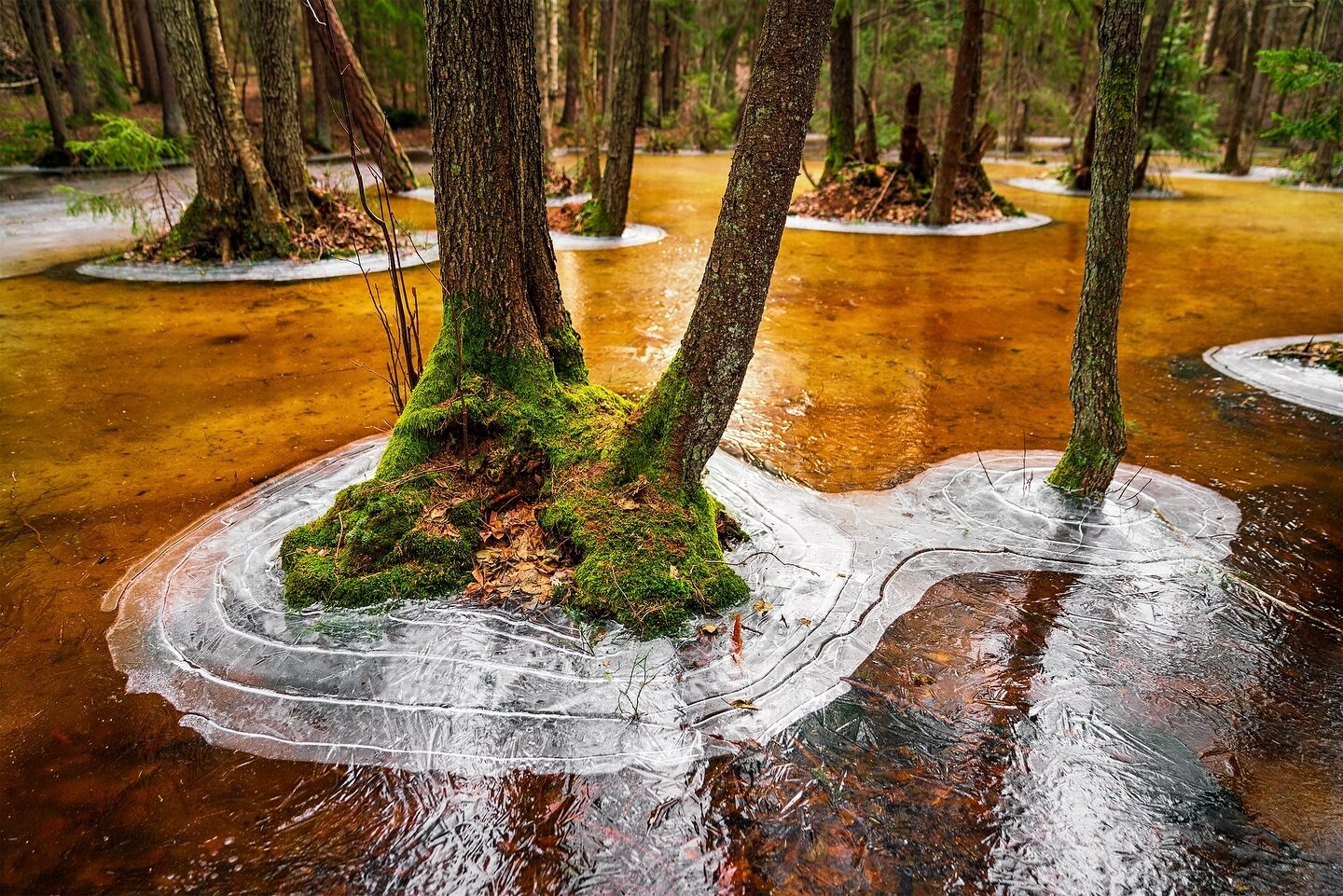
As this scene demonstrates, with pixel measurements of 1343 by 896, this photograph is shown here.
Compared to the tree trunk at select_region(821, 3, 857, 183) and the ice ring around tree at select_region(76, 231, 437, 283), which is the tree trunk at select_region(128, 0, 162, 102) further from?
the tree trunk at select_region(821, 3, 857, 183)

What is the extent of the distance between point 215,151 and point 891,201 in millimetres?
9901

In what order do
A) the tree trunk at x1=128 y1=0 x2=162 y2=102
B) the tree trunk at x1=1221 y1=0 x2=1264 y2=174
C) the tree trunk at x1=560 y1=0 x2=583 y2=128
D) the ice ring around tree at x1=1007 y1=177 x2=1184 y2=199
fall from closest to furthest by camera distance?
the ice ring around tree at x1=1007 y1=177 x2=1184 y2=199, the tree trunk at x1=1221 y1=0 x2=1264 y2=174, the tree trunk at x1=128 y1=0 x2=162 y2=102, the tree trunk at x1=560 y1=0 x2=583 y2=128

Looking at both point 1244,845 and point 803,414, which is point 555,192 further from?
point 1244,845

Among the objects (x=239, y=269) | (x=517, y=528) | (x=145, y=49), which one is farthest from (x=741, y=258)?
(x=145, y=49)

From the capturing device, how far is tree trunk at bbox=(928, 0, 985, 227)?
381 inches

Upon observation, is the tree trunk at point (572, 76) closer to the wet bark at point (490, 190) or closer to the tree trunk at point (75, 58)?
the tree trunk at point (75, 58)

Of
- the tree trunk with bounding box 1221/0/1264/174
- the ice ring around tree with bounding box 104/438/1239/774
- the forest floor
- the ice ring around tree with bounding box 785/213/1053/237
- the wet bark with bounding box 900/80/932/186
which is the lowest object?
the ice ring around tree with bounding box 104/438/1239/774

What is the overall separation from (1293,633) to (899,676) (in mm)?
1725

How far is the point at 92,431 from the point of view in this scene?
4676 mm

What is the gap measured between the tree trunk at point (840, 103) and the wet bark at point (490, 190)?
10438 mm

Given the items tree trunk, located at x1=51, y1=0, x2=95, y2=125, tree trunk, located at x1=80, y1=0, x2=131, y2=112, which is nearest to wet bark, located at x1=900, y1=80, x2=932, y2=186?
tree trunk, located at x1=51, y1=0, x2=95, y2=125

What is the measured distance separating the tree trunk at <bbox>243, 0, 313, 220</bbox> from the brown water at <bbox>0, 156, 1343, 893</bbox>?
12.0ft

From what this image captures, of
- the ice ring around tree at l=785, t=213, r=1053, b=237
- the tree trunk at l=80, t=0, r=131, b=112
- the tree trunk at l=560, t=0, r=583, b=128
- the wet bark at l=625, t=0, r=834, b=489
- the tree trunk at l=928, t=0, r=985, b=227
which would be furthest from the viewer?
the tree trunk at l=560, t=0, r=583, b=128

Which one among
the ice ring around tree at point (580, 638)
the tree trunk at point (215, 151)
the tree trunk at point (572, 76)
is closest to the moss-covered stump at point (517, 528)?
the ice ring around tree at point (580, 638)
